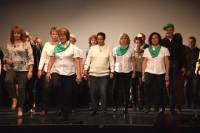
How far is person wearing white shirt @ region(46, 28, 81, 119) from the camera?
26.9 feet

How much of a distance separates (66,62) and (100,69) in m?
1.03

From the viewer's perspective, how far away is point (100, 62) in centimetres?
918

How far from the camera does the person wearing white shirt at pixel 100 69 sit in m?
9.11

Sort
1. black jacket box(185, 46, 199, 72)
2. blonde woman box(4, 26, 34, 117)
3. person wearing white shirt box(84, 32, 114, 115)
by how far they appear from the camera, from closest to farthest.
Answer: blonde woman box(4, 26, 34, 117), person wearing white shirt box(84, 32, 114, 115), black jacket box(185, 46, 199, 72)

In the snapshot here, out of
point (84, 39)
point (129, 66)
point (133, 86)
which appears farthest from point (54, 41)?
point (84, 39)

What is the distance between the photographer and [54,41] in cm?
907

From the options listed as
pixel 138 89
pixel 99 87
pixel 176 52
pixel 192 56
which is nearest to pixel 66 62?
pixel 99 87

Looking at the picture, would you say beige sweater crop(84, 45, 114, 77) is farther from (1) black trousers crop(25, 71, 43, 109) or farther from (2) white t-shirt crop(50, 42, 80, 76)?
(1) black trousers crop(25, 71, 43, 109)

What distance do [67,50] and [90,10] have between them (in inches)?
181

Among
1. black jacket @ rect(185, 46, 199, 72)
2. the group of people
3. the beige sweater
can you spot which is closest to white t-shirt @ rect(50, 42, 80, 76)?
the group of people

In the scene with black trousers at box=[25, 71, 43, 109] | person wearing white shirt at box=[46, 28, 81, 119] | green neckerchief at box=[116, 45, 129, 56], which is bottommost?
black trousers at box=[25, 71, 43, 109]

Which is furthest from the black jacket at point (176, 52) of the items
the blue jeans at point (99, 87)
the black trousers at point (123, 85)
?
the blue jeans at point (99, 87)

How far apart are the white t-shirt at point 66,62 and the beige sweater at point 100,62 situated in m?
0.91

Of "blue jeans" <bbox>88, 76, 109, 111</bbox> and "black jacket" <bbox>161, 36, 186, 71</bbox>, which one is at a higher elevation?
"black jacket" <bbox>161, 36, 186, 71</bbox>
